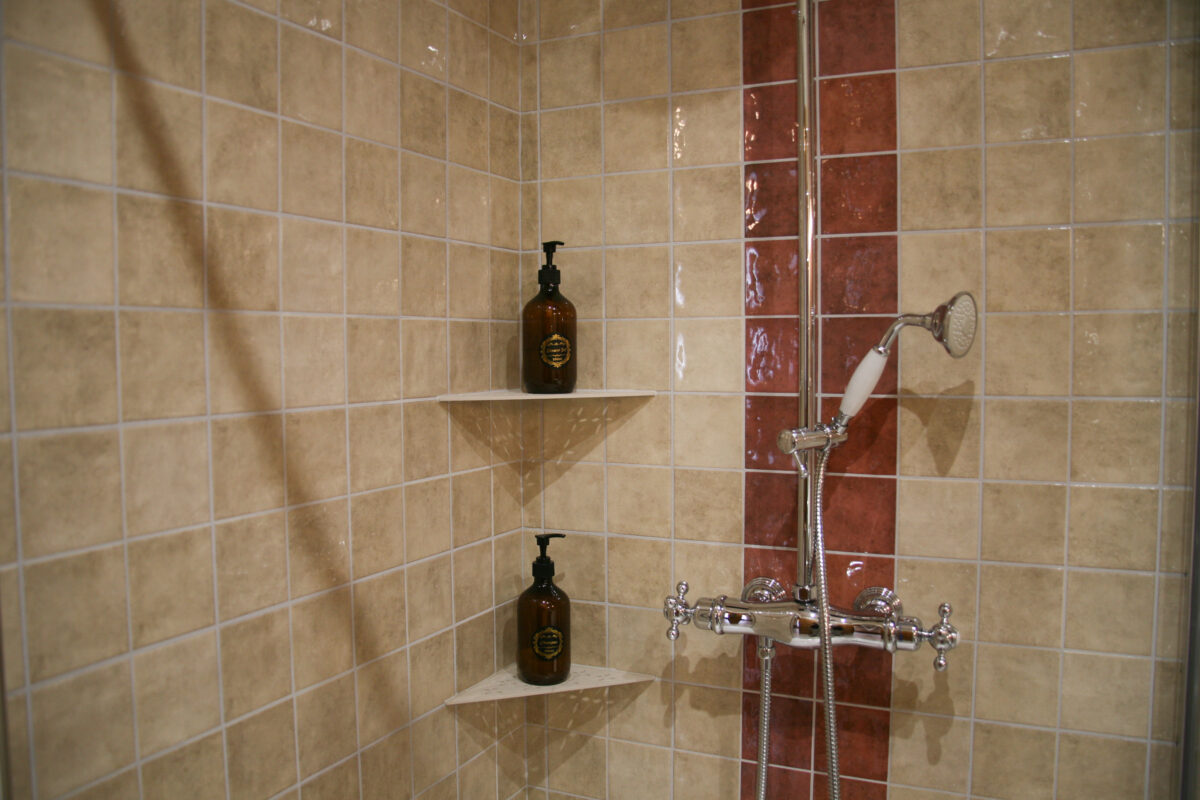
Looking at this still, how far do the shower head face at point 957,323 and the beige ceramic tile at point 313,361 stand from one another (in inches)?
31.8

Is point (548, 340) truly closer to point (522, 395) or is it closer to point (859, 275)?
point (522, 395)

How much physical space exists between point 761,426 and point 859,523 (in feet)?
0.71

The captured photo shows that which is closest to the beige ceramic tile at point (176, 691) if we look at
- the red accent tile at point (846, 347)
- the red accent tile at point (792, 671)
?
the red accent tile at point (792, 671)

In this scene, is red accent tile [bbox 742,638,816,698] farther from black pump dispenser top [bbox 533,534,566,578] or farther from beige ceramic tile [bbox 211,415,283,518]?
beige ceramic tile [bbox 211,415,283,518]

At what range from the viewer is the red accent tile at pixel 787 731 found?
3.83ft

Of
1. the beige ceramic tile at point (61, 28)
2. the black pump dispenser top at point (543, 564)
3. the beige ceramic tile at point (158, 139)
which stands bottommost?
the black pump dispenser top at point (543, 564)

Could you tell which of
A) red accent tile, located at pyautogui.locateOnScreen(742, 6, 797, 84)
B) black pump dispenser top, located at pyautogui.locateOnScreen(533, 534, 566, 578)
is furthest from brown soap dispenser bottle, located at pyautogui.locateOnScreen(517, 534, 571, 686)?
red accent tile, located at pyautogui.locateOnScreen(742, 6, 797, 84)

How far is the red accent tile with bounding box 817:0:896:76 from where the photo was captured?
1101 millimetres

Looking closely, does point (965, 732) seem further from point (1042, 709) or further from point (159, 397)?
point (159, 397)

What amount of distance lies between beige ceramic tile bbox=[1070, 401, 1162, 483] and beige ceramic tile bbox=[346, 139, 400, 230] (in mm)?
1031

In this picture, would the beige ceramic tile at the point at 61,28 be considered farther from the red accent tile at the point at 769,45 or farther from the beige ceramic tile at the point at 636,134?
the red accent tile at the point at 769,45

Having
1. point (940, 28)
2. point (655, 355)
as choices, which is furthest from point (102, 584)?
point (940, 28)

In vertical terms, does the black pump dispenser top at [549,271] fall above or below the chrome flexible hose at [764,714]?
above

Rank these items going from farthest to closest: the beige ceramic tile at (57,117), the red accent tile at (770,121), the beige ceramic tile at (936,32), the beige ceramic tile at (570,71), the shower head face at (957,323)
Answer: the beige ceramic tile at (570,71) < the red accent tile at (770,121) < the beige ceramic tile at (936,32) < the shower head face at (957,323) < the beige ceramic tile at (57,117)
